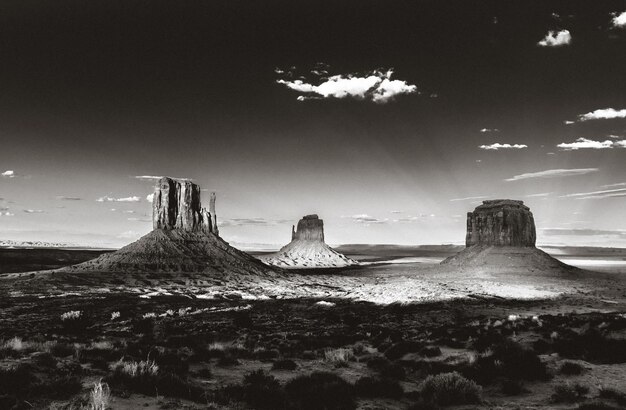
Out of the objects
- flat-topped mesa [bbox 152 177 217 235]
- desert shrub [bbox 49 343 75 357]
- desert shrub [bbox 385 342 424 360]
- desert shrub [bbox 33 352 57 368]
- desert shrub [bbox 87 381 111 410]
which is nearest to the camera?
desert shrub [bbox 87 381 111 410]

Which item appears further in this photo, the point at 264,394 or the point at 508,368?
the point at 508,368

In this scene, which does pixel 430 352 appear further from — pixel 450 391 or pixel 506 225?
pixel 506 225

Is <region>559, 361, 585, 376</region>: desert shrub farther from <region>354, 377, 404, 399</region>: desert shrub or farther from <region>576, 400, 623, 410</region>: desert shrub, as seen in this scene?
<region>354, 377, 404, 399</region>: desert shrub

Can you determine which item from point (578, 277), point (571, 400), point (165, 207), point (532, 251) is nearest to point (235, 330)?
point (571, 400)

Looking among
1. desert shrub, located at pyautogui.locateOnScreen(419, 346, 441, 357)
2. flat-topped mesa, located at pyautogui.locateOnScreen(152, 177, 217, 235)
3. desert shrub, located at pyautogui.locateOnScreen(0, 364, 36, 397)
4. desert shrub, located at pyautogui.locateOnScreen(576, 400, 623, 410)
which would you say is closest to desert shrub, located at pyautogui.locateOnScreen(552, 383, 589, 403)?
desert shrub, located at pyautogui.locateOnScreen(576, 400, 623, 410)

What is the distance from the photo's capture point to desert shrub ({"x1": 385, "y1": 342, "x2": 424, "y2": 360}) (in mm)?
14360

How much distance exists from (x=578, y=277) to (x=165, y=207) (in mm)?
64043

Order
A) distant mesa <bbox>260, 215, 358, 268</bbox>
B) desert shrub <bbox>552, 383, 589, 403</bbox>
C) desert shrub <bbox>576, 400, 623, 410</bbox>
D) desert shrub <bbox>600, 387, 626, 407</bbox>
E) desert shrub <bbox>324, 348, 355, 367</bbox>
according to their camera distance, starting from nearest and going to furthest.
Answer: desert shrub <bbox>576, 400, 623, 410</bbox>
desert shrub <bbox>600, 387, 626, 407</bbox>
desert shrub <bbox>552, 383, 589, 403</bbox>
desert shrub <bbox>324, 348, 355, 367</bbox>
distant mesa <bbox>260, 215, 358, 268</bbox>

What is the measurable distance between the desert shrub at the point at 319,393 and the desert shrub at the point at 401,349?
13.4 ft

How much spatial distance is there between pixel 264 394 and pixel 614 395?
736 centimetres

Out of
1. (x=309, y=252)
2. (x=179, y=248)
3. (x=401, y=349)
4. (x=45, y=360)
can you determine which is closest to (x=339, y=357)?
(x=401, y=349)

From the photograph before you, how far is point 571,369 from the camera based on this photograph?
11.5m

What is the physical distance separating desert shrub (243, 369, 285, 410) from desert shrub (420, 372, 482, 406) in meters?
3.11

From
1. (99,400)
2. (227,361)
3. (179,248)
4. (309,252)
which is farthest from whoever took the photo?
(309,252)
